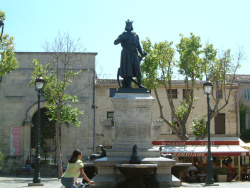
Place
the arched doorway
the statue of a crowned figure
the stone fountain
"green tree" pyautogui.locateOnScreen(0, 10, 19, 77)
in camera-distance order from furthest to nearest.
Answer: the arched doorway < "green tree" pyautogui.locateOnScreen(0, 10, 19, 77) < the statue of a crowned figure < the stone fountain

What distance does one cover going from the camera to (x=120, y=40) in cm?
1422

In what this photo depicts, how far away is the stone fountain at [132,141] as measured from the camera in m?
12.1

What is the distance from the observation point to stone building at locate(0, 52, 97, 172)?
32719 mm

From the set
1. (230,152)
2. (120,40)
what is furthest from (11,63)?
(230,152)

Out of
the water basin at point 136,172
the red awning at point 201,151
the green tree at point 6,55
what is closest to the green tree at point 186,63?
the red awning at point 201,151

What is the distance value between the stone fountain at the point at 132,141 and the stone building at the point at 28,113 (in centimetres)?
1960

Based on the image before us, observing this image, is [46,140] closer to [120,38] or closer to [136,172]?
[120,38]

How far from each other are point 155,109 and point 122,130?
22350 mm

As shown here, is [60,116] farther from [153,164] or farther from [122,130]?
[153,164]

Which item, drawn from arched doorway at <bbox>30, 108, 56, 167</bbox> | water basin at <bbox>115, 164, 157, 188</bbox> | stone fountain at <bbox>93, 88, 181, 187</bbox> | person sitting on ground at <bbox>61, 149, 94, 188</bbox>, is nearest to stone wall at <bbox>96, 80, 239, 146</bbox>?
arched doorway at <bbox>30, 108, 56, 167</bbox>

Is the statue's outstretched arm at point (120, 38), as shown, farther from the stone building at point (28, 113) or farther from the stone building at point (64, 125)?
the stone building at point (28, 113)

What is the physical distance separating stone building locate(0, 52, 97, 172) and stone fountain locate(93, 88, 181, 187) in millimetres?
19601

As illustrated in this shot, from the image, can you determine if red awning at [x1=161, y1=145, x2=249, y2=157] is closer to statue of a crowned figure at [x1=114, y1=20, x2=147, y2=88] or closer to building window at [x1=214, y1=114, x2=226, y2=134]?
statue of a crowned figure at [x1=114, y1=20, x2=147, y2=88]

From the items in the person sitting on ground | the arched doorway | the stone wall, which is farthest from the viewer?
the stone wall
